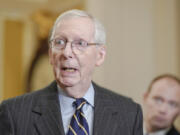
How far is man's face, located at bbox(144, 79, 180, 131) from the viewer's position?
9.95ft

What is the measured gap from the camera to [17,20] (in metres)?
7.34

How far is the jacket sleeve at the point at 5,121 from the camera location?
174 centimetres

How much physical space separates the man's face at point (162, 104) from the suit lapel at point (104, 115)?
112cm

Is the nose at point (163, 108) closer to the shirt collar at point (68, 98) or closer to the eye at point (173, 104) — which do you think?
the eye at point (173, 104)

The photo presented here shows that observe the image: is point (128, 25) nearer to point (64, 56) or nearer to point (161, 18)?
point (161, 18)

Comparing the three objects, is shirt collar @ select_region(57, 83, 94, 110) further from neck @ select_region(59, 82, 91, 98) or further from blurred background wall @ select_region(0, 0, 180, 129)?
blurred background wall @ select_region(0, 0, 180, 129)

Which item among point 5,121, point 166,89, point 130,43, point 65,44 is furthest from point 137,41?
point 5,121

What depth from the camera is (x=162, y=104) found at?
3070 millimetres

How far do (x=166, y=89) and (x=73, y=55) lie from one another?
1489mm

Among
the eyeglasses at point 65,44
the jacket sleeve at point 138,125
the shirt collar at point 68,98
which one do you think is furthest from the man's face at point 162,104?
the eyeglasses at point 65,44

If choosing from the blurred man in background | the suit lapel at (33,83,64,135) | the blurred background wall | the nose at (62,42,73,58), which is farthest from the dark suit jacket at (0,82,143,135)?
the blurred background wall

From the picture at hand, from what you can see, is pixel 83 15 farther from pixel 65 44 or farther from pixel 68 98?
pixel 68 98

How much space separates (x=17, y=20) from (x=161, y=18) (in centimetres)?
363

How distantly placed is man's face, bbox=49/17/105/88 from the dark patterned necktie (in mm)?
103
